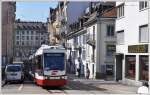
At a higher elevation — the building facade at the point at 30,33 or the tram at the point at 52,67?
the building facade at the point at 30,33

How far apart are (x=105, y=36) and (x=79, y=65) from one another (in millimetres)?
16187

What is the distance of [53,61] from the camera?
114 feet

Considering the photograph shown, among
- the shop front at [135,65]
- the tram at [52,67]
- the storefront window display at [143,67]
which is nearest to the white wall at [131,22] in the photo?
the shop front at [135,65]

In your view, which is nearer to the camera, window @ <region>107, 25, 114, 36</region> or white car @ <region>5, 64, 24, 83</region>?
white car @ <region>5, 64, 24, 83</region>

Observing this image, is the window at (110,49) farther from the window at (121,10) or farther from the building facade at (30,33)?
the building facade at (30,33)

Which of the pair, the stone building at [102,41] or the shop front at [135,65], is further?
the stone building at [102,41]

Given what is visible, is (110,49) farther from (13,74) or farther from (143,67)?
(143,67)

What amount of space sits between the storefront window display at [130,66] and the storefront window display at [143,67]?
2.27 m

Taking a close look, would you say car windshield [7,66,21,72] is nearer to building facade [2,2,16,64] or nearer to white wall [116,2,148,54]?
white wall [116,2,148,54]

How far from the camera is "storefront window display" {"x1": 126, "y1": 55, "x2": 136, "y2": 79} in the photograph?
45.2 meters

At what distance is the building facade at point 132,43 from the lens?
41719 mm

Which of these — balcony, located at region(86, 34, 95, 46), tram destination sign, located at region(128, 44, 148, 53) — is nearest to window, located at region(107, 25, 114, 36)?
balcony, located at region(86, 34, 95, 46)

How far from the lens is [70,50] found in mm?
91562

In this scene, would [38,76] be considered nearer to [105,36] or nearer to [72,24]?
[105,36]
